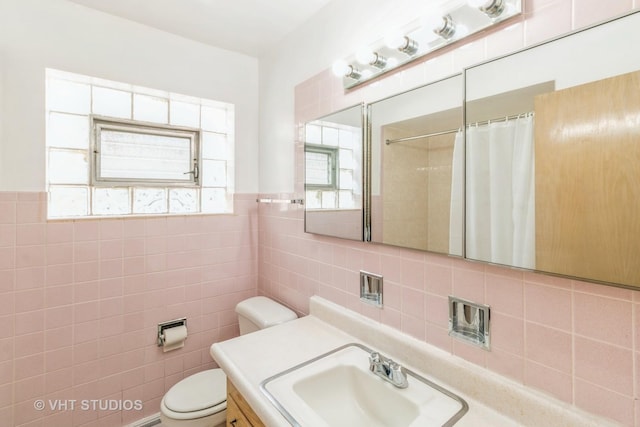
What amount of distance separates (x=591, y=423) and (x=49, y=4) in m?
2.62

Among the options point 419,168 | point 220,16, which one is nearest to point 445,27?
point 419,168

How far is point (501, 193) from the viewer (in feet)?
2.83

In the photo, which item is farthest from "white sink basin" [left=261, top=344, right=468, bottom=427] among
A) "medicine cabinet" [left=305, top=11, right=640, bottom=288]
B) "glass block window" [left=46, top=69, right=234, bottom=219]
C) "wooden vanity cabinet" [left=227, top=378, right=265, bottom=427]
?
"glass block window" [left=46, top=69, right=234, bottom=219]

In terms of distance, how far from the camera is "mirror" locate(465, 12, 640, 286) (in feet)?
2.12

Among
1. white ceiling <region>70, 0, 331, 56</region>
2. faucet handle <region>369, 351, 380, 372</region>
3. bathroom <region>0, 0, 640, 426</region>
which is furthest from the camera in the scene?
white ceiling <region>70, 0, 331, 56</region>

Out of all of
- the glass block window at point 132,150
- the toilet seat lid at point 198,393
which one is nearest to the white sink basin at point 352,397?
the toilet seat lid at point 198,393

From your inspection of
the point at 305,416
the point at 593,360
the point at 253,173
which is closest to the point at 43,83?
the point at 253,173

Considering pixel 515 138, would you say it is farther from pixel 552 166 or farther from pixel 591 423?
pixel 591 423

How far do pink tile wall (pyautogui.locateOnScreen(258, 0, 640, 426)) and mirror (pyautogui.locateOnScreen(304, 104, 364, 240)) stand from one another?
0.31 feet

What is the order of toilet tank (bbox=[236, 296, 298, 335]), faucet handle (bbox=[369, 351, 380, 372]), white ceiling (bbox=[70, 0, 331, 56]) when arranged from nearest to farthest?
faucet handle (bbox=[369, 351, 380, 372]) < white ceiling (bbox=[70, 0, 331, 56]) < toilet tank (bbox=[236, 296, 298, 335])

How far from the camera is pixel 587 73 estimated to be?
697 millimetres

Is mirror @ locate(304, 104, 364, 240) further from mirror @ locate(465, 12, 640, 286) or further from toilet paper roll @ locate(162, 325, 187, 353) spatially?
toilet paper roll @ locate(162, 325, 187, 353)

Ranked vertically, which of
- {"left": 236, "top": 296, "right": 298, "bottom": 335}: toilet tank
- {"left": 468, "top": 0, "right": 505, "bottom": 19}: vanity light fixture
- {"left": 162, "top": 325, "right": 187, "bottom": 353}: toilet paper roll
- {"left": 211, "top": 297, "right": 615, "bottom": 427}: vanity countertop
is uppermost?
{"left": 468, "top": 0, "right": 505, "bottom": 19}: vanity light fixture

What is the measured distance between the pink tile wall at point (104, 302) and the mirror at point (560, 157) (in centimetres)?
161
